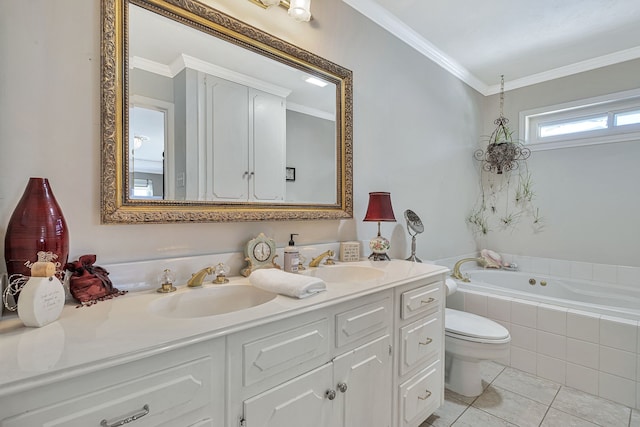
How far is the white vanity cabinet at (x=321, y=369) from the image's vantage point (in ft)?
2.79

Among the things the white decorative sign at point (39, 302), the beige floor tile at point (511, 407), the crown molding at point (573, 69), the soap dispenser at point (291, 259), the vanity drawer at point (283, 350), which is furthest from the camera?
the crown molding at point (573, 69)

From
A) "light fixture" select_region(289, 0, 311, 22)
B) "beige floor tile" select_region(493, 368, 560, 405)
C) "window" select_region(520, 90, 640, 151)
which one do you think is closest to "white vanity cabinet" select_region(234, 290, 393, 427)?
"beige floor tile" select_region(493, 368, 560, 405)

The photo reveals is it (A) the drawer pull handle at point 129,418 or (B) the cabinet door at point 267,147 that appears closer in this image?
(A) the drawer pull handle at point 129,418

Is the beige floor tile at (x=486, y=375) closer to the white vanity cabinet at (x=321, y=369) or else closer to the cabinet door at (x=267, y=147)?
the white vanity cabinet at (x=321, y=369)

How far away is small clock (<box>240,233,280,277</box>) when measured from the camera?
1.38m

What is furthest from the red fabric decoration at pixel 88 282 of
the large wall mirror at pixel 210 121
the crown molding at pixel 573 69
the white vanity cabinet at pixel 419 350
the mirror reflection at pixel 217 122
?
the crown molding at pixel 573 69

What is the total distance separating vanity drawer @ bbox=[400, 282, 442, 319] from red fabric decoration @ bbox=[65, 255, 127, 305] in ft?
3.71

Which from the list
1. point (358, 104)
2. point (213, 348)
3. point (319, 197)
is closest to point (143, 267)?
point (213, 348)

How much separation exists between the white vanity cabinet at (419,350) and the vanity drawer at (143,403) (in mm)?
868

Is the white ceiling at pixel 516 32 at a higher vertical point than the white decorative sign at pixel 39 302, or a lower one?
higher

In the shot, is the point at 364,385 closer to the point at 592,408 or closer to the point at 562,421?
the point at 562,421

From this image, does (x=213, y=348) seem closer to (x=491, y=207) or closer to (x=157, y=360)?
(x=157, y=360)

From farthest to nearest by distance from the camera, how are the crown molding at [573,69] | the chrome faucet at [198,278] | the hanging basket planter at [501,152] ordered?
the hanging basket planter at [501,152], the crown molding at [573,69], the chrome faucet at [198,278]

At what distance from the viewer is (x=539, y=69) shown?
9.74 ft
